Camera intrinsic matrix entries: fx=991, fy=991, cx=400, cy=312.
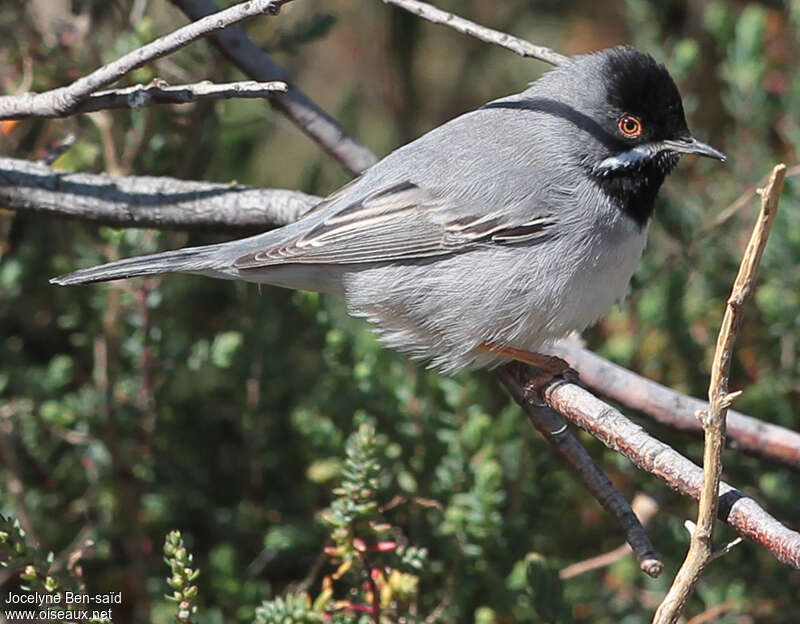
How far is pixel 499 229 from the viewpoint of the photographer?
3.15m

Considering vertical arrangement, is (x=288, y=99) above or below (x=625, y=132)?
above

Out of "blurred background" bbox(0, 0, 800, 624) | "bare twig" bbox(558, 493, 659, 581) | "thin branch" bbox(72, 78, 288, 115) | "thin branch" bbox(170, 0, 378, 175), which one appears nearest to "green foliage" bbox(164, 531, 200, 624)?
"blurred background" bbox(0, 0, 800, 624)

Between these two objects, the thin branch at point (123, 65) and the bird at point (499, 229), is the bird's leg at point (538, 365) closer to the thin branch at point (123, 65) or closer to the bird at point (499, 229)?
the bird at point (499, 229)

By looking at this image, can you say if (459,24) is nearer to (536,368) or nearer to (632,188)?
(632,188)

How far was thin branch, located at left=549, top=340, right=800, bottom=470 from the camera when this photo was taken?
10.2ft

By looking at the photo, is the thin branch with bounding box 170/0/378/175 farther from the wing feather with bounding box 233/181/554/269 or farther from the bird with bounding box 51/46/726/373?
the wing feather with bounding box 233/181/554/269

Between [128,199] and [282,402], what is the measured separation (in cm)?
113

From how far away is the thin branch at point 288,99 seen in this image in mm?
3348

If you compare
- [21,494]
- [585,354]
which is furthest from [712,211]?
[21,494]

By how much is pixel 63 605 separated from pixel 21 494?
129 cm

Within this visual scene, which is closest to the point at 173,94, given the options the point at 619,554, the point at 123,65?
the point at 123,65

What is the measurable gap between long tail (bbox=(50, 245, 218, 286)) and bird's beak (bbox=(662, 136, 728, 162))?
1526mm

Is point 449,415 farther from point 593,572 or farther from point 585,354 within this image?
point 593,572

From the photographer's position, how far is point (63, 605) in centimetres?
222
